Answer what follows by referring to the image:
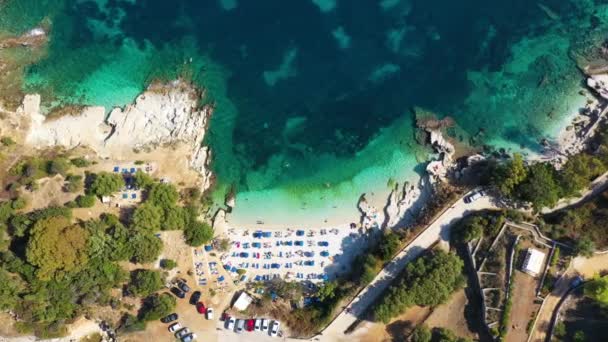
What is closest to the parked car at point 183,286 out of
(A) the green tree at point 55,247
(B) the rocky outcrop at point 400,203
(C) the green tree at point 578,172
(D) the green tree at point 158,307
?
(D) the green tree at point 158,307

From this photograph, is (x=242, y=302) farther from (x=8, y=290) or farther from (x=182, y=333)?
(x=8, y=290)

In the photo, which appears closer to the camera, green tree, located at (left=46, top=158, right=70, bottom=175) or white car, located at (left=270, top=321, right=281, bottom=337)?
white car, located at (left=270, top=321, right=281, bottom=337)

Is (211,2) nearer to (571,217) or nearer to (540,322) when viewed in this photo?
(571,217)

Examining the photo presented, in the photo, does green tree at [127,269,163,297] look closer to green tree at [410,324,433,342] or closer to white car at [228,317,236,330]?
white car at [228,317,236,330]

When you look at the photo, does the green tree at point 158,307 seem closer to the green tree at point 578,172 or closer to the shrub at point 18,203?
the shrub at point 18,203

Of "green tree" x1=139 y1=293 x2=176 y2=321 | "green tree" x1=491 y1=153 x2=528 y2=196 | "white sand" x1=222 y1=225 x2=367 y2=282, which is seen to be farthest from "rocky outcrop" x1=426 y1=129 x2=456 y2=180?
"green tree" x1=139 y1=293 x2=176 y2=321
